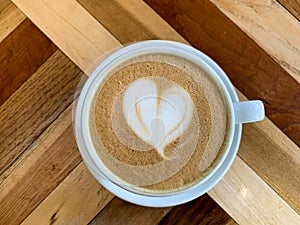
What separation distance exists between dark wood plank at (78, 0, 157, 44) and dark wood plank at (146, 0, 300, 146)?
4cm

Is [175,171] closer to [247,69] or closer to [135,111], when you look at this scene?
[135,111]

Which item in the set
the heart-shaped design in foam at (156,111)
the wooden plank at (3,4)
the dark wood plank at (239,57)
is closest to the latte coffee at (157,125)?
the heart-shaped design in foam at (156,111)

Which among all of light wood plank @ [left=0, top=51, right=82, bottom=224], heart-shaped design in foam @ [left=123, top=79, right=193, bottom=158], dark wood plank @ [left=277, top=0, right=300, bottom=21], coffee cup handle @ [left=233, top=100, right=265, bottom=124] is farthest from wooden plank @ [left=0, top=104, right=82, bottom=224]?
dark wood plank @ [left=277, top=0, right=300, bottom=21]

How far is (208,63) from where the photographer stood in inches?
27.9

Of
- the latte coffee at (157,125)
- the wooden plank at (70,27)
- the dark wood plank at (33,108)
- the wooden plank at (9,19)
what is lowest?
the latte coffee at (157,125)

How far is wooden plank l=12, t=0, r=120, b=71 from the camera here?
767 mm

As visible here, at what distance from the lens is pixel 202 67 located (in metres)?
0.69

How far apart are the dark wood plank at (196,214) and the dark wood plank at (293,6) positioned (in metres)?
0.30

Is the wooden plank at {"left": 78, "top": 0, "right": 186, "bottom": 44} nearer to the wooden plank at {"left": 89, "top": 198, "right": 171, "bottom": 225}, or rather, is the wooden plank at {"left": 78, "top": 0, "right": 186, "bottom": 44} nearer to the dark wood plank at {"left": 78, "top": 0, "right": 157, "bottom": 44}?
the dark wood plank at {"left": 78, "top": 0, "right": 157, "bottom": 44}

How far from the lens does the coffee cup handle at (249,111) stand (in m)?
0.67

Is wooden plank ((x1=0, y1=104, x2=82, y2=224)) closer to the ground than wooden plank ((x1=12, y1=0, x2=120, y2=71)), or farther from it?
closer to the ground

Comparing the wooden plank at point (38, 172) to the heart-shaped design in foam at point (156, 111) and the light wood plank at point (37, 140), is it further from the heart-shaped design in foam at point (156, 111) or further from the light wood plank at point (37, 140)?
the heart-shaped design in foam at point (156, 111)

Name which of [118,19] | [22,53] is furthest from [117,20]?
[22,53]

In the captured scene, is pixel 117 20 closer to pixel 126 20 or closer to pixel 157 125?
pixel 126 20
